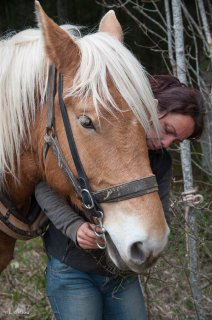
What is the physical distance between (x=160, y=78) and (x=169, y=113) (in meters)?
0.25

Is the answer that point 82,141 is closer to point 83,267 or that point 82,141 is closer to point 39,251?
point 83,267

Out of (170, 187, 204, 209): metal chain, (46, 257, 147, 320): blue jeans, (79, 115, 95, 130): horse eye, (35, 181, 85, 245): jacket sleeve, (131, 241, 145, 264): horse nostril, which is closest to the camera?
(131, 241, 145, 264): horse nostril

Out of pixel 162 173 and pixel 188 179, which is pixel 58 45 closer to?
pixel 162 173

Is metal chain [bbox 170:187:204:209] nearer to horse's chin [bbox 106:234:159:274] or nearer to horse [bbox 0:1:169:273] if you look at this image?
horse [bbox 0:1:169:273]

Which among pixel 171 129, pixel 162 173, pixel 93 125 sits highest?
pixel 93 125

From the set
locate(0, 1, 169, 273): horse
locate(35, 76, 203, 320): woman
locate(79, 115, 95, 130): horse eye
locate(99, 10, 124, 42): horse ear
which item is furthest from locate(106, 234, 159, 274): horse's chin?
locate(99, 10, 124, 42): horse ear

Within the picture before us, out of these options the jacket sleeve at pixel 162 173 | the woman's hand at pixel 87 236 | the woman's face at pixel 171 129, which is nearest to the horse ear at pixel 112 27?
the woman's face at pixel 171 129

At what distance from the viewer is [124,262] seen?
1.84 meters

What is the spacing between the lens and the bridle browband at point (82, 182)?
5.99 feet

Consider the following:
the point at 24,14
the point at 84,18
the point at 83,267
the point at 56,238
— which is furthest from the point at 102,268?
the point at 24,14

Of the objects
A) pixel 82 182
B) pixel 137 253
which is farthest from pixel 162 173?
pixel 137 253

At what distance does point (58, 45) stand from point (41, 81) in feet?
0.78

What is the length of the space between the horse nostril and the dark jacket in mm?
331

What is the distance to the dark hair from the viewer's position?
7.02 feet
